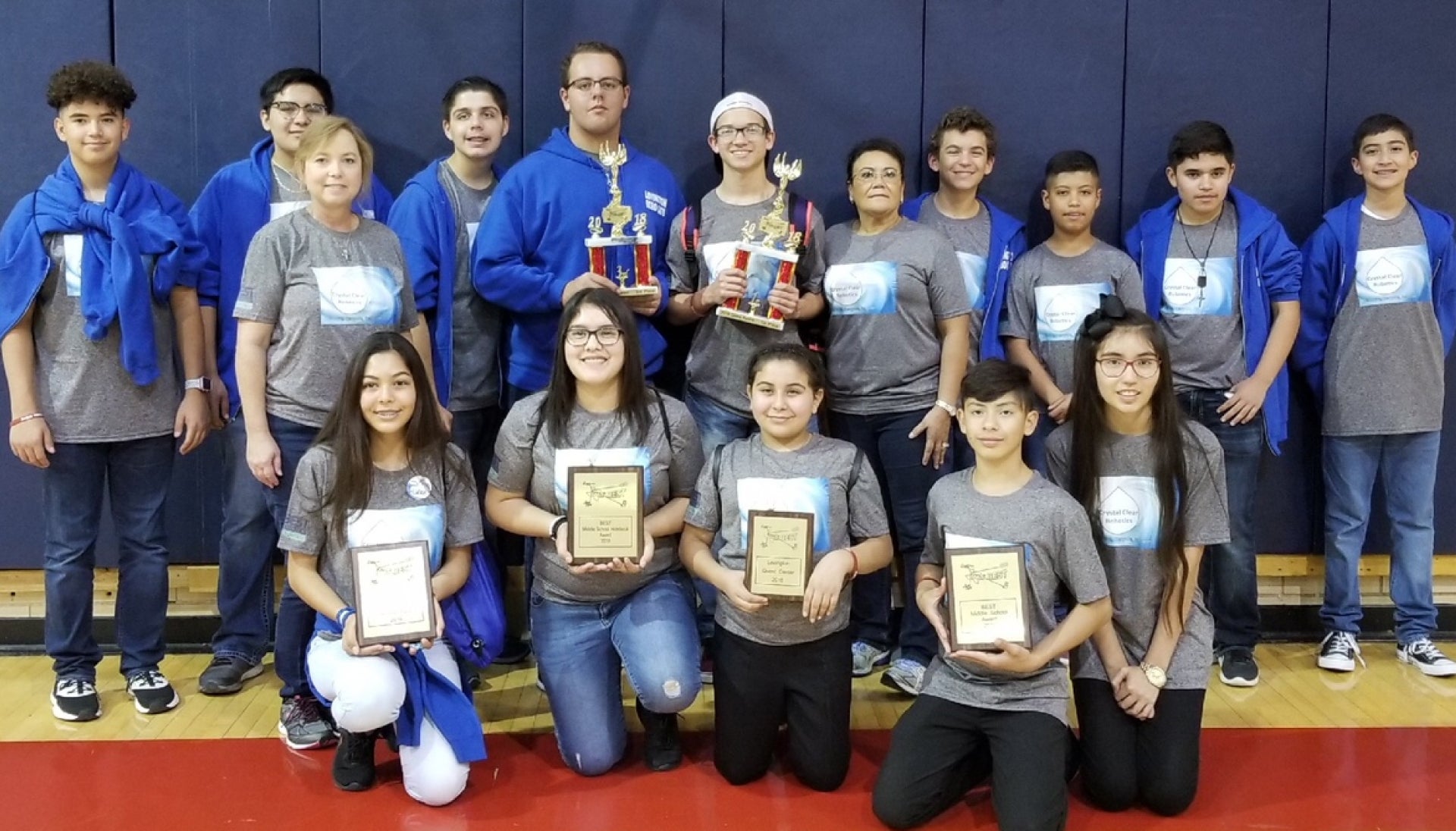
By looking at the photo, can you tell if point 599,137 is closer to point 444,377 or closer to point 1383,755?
point 444,377

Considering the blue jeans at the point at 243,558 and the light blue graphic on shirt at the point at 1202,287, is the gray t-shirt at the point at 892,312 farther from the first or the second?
the blue jeans at the point at 243,558

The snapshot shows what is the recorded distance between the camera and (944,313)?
377cm

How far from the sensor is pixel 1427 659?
4117 millimetres

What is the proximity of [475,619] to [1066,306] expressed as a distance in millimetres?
2084

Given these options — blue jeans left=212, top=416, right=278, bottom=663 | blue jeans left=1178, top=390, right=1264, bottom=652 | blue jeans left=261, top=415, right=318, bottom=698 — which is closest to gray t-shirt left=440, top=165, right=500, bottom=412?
blue jeans left=261, top=415, right=318, bottom=698

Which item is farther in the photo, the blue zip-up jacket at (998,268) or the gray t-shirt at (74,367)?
the blue zip-up jacket at (998,268)

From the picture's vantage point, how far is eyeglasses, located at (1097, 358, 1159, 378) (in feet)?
10.2

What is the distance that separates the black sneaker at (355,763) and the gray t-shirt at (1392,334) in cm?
332

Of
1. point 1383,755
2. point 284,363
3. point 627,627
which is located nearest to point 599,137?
point 284,363

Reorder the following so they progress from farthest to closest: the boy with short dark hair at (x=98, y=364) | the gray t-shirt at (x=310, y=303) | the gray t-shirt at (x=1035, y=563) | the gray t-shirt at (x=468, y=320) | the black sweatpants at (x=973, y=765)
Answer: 1. the gray t-shirt at (x=468, y=320)
2. the boy with short dark hair at (x=98, y=364)
3. the gray t-shirt at (x=310, y=303)
4. the gray t-shirt at (x=1035, y=563)
5. the black sweatpants at (x=973, y=765)

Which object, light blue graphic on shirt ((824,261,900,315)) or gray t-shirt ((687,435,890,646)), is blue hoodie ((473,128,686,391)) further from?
gray t-shirt ((687,435,890,646))

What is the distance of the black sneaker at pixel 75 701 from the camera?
360cm

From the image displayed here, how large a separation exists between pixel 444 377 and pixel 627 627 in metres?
1.03

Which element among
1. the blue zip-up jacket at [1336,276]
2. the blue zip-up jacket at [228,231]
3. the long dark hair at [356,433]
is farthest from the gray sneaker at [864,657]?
the blue zip-up jacket at [228,231]
